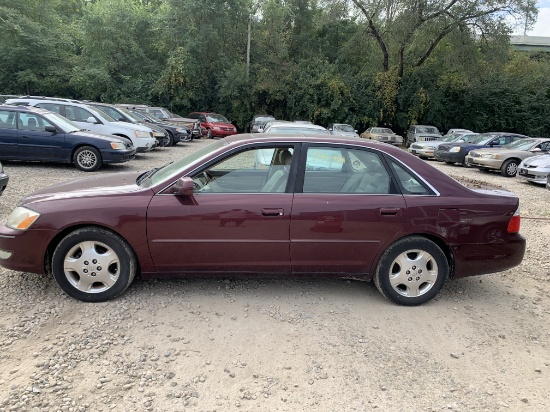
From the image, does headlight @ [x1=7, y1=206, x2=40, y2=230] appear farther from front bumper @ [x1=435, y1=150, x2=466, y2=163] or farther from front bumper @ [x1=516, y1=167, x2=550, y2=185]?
front bumper @ [x1=435, y1=150, x2=466, y2=163]

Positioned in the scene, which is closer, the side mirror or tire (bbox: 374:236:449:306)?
the side mirror

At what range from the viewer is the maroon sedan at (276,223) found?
3.66m

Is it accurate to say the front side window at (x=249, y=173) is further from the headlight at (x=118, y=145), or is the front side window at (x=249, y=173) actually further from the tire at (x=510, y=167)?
the tire at (x=510, y=167)

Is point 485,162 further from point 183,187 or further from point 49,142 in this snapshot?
point 183,187

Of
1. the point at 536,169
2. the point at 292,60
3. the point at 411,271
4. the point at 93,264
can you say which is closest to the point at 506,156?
the point at 536,169

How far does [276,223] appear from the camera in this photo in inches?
147

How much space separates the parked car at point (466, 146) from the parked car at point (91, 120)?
11.8 meters

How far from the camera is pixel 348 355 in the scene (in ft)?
10.5

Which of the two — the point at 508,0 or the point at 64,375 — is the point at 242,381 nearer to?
the point at 64,375

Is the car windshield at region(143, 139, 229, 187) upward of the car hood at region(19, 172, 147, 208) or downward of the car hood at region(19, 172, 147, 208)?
upward

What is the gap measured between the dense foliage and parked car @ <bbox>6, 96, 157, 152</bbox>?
688 inches

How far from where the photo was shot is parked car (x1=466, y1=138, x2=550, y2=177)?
584 inches

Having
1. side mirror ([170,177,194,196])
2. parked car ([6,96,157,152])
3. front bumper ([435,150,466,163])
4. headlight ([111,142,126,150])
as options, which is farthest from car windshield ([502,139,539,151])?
side mirror ([170,177,194,196])

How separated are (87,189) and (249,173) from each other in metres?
1.47
